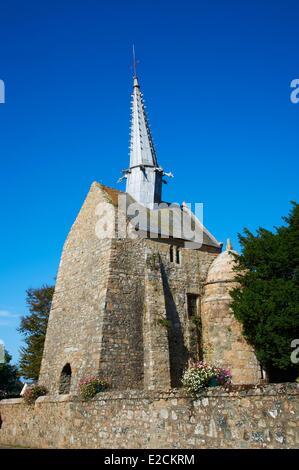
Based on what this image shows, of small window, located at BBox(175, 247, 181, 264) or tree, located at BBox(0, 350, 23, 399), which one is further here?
tree, located at BBox(0, 350, 23, 399)

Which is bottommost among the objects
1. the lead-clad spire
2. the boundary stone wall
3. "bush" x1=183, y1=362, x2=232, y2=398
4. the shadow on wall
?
the boundary stone wall

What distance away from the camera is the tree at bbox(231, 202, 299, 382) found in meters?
18.2

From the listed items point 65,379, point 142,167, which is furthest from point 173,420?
point 142,167

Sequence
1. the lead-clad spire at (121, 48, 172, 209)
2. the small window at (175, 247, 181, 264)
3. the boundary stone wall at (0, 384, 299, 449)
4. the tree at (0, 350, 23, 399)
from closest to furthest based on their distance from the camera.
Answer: the boundary stone wall at (0, 384, 299, 449)
the small window at (175, 247, 181, 264)
the lead-clad spire at (121, 48, 172, 209)
the tree at (0, 350, 23, 399)

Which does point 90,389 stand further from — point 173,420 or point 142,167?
point 142,167

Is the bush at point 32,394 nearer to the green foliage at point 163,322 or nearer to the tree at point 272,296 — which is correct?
the green foliage at point 163,322

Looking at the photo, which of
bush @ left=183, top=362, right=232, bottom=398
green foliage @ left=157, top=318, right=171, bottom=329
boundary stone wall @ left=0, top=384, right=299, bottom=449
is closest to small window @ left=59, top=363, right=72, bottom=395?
boundary stone wall @ left=0, top=384, right=299, bottom=449

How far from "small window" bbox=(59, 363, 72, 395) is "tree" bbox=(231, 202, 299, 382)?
27.9ft

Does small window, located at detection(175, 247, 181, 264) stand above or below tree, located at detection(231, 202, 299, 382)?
above

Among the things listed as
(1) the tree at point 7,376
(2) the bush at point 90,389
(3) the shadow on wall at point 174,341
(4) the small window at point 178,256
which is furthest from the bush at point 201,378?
(1) the tree at point 7,376

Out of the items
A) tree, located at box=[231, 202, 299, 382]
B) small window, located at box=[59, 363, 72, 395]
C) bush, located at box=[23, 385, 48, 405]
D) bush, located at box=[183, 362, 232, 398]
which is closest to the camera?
bush, located at box=[183, 362, 232, 398]

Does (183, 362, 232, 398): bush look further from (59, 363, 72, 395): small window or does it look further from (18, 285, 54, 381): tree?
(18, 285, 54, 381): tree
